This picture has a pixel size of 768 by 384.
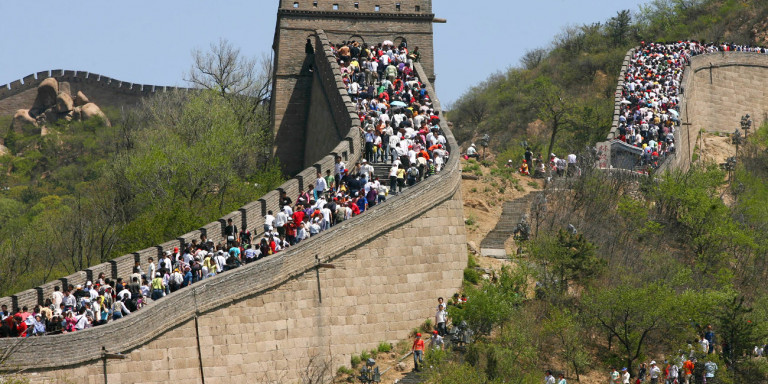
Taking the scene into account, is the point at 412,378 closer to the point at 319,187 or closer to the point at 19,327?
the point at 319,187

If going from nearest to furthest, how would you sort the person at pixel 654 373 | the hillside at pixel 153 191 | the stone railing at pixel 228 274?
the stone railing at pixel 228 274 < the person at pixel 654 373 < the hillside at pixel 153 191

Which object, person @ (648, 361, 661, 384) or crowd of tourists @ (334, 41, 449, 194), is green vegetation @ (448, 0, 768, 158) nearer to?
crowd of tourists @ (334, 41, 449, 194)

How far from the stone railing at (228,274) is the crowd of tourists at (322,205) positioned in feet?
1.07

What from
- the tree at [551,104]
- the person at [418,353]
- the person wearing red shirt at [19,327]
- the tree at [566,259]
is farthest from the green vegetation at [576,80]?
the person wearing red shirt at [19,327]

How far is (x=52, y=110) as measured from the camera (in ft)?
281

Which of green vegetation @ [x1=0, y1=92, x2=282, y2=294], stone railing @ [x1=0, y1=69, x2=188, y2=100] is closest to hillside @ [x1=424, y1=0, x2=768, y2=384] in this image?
A: green vegetation @ [x1=0, y1=92, x2=282, y2=294]

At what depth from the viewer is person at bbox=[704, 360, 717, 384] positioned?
38.6 metres

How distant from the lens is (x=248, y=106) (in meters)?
61.0

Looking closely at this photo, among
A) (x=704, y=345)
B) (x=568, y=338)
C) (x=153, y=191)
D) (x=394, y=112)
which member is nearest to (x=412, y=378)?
(x=568, y=338)

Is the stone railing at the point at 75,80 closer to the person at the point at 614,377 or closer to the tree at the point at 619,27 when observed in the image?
the tree at the point at 619,27

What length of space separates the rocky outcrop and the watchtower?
29.1 metres

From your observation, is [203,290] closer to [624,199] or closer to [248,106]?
[624,199]

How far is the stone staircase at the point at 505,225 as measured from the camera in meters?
43.4

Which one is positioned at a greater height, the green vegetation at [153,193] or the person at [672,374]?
the green vegetation at [153,193]
